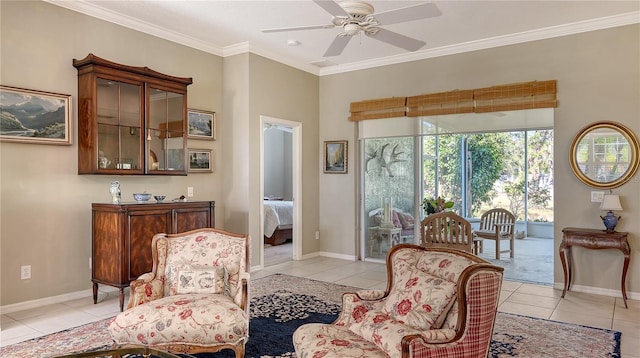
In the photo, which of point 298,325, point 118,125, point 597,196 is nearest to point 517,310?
point 597,196

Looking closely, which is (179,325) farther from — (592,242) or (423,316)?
(592,242)

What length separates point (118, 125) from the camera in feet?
14.4

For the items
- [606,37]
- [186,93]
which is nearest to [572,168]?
[606,37]

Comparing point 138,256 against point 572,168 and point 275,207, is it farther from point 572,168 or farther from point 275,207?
point 572,168

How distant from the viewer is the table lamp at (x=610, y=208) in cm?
443

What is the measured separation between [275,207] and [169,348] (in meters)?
5.34

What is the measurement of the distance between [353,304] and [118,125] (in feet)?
10.4

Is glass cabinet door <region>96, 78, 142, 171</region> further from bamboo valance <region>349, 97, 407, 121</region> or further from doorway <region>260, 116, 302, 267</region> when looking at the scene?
bamboo valance <region>349, 97, 407, 121</region>

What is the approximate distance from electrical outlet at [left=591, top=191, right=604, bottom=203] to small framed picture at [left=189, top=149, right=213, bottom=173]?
4.59 meters

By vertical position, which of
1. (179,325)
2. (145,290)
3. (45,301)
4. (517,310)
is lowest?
(517,310)

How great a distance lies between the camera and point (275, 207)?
26.0 feet

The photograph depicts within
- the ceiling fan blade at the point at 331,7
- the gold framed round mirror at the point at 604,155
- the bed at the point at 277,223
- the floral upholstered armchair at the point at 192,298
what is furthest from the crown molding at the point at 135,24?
the gold framed round mirror at the point at 604,155

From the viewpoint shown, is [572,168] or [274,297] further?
[572,168]

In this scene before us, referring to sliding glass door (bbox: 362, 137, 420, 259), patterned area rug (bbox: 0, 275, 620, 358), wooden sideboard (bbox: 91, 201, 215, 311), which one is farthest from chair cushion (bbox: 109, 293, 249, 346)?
sliding glass door (bbox: 362, 137, 420, 259)
